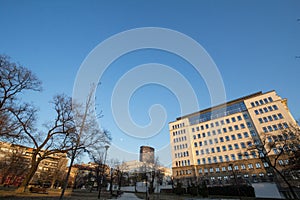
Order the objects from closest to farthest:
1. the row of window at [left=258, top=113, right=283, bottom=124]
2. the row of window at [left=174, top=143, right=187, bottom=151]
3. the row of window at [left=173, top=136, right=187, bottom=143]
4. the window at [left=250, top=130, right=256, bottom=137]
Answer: the row of window at [left=258, top=113, right=283, bottom=124] < the window at [left=250, top=130, right=256, bottom=137] < the row of window at [left=174, top=143, right=187, bottom=151] < the row of window at [left=173, top=136, right=187, bottom=143]

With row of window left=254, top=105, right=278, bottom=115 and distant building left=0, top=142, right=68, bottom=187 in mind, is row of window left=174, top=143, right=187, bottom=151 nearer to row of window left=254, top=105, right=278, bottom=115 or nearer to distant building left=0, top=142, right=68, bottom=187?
row of window left=254, top=105, right=278, bottom=115

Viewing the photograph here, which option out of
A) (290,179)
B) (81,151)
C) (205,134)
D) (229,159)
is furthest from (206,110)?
(81,151)

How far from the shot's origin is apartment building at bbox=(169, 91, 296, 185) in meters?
51.4

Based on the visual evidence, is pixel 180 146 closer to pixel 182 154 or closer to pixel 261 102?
pixel 182 154

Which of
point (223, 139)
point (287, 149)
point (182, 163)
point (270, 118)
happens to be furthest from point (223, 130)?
point (287, 149)

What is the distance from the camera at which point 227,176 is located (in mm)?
53406

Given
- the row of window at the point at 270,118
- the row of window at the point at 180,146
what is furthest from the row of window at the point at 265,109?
the row of window at the point at 180,146

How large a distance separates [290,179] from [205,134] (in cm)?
3013

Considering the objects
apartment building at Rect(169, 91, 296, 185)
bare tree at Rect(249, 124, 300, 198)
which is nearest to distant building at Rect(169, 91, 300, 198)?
apartment building at Rect(169, 91, 296, 185)

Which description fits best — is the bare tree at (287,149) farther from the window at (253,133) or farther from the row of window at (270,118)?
the row of window at (270,118)

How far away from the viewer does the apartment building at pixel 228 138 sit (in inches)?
2023

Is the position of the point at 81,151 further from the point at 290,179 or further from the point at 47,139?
the point at 290,179

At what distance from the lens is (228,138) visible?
60.5 meters

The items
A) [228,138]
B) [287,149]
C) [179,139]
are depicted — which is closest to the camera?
[287,149]
